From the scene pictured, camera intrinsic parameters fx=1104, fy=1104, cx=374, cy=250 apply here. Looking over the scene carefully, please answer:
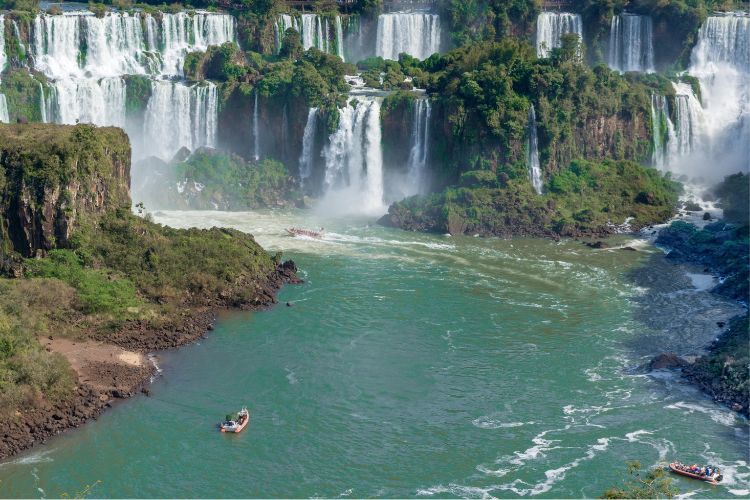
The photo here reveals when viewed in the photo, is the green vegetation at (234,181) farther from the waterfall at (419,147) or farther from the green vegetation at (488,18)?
the green vegetation at (488,18)

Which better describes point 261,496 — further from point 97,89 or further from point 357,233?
point 97,89

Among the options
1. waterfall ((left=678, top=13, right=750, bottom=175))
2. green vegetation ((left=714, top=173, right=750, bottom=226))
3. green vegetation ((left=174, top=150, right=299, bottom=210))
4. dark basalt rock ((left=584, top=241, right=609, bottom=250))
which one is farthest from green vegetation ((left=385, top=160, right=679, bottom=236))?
green vegetation ((left=174, top=150, right=299, bottom=210))

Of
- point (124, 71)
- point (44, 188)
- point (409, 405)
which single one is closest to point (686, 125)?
point (124, 71)

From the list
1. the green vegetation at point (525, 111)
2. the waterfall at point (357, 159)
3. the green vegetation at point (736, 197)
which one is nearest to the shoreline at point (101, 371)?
the waterfall at point (357, 159)

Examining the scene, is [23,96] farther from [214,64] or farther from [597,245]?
[597,245]

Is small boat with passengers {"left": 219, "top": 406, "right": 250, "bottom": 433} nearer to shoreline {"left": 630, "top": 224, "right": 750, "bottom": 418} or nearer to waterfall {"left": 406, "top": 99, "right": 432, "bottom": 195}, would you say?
shoreline {"left": 630, "top": 224, "right": 750, "bottom": 418}

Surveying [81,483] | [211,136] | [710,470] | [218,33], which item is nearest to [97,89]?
[211,136]
